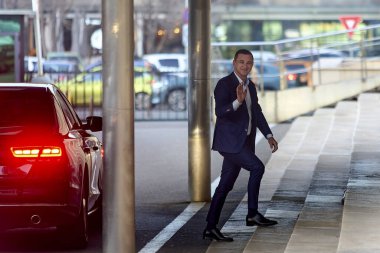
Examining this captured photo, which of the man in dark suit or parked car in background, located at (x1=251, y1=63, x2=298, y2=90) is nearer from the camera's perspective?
the man in dark suit

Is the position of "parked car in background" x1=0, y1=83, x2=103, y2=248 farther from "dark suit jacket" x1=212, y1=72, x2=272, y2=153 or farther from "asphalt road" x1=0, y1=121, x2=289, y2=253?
"dark suit jacket" x1=212, y1=72, x2=272, y2=153

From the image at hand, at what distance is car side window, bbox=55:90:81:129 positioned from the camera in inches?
465

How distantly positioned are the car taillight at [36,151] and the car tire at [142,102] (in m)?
22.2

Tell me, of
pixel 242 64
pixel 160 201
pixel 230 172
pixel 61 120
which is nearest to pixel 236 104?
pixel 242 64

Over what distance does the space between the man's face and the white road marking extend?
165 centimetres

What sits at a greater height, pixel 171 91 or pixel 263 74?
pixel 263 74

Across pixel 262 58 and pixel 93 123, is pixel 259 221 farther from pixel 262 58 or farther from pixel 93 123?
pixel 262 58

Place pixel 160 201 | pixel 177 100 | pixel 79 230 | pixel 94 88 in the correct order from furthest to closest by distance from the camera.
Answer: pixel 94 88, pixel 177 100, pixel 160 201, pixel 79 230

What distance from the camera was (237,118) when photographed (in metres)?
11.6

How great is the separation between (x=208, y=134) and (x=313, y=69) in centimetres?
1333

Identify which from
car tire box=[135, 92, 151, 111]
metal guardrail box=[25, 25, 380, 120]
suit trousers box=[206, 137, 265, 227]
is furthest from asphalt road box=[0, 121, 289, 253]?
car tire box=[135, 92, 151, 111]

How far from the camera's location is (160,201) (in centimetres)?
1508

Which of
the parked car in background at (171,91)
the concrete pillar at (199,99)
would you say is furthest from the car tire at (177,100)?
the concrete pillar at (199,99)

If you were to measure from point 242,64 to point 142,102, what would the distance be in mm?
21931
